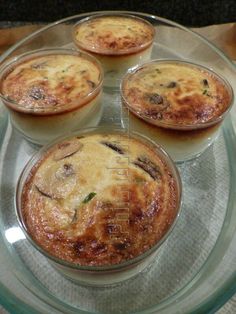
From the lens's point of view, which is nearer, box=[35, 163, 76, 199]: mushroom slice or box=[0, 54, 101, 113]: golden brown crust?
box=[35, 163, 76, 199]: mushroom slice

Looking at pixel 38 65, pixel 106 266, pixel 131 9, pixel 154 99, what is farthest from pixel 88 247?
pixel 131 9

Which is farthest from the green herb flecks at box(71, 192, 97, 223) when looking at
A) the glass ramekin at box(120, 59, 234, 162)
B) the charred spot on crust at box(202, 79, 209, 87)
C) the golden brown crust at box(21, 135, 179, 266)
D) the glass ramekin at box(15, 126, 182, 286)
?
the charred spot on crust at box(202, 79, 209, 87)

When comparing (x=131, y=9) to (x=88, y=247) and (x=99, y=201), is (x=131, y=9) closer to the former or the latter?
(x=99, y=201)

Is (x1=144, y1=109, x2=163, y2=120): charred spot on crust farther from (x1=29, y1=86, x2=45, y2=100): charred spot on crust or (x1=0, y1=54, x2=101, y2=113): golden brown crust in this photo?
(x1=29, y1=86, x2=45, y2=100): charred spot on crust

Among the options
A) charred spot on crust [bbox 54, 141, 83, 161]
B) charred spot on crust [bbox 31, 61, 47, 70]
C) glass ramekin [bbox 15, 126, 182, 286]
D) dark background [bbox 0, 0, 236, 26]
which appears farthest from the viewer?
dark background [bbox 0, 0, 236, 26]

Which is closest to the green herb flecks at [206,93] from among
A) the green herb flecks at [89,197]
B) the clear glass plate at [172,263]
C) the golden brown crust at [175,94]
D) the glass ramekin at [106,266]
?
the golden brown crust at [175,94]

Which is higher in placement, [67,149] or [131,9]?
[67,149]

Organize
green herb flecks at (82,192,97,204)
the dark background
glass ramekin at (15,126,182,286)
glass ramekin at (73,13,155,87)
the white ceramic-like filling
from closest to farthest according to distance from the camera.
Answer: glass ramekin at (15,126,182,286)
green herb flecks at (82,192,97,204)
the white ceramic-like filling
glass ramekin at (73,13,155,87)
the dark background
